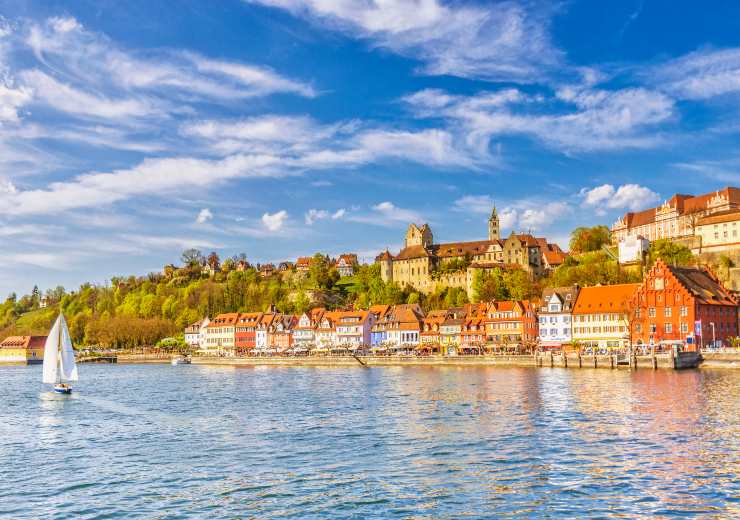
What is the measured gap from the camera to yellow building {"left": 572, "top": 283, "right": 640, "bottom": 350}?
110250 millimetres

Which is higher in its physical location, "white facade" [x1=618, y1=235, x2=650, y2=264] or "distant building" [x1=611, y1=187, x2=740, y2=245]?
"distant building" [x1=611, y1=187, x2=740, y2=245]

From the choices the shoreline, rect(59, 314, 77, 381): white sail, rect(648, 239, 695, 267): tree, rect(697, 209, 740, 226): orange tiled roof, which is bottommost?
the shoreline

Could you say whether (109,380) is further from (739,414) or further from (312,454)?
(739,414)

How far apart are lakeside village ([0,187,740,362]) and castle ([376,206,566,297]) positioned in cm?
27

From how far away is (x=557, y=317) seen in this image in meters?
120

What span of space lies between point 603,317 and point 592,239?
5359cm

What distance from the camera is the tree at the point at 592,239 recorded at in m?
164

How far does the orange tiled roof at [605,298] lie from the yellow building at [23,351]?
437 feet

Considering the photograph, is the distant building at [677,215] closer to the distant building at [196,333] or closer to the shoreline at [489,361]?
the shoreline at [489,361]

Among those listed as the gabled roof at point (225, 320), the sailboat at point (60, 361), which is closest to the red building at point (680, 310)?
the sailboat at point (60, 361)

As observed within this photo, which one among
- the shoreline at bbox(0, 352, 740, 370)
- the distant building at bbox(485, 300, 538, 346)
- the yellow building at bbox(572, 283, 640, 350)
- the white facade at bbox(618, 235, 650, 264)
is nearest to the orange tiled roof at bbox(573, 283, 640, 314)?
the yellow building at bbox(572, 283, 640, 350)

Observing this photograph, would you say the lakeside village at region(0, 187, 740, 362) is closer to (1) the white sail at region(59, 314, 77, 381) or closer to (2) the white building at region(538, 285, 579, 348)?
(2) the white building at region(538, 285, 579, 348)

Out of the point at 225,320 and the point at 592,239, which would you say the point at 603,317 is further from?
the point at 225,320

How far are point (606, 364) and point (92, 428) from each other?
65.7 metres
